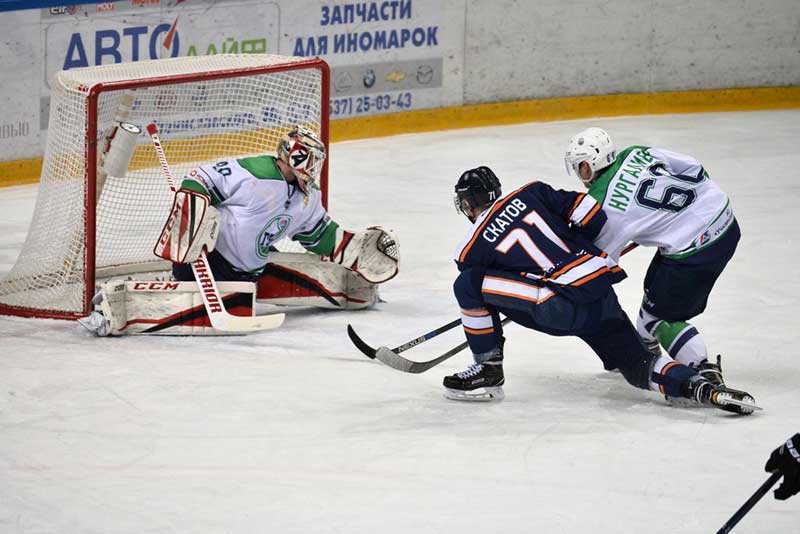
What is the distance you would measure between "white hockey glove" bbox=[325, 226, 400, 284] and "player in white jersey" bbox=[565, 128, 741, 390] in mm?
1213

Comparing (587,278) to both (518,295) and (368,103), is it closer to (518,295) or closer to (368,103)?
(518,295)

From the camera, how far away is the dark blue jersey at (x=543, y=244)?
424 cm

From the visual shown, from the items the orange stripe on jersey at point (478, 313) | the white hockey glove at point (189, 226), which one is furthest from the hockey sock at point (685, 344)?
the white hockey glove at point (189, 226)

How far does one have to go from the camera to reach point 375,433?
4164 millimetres

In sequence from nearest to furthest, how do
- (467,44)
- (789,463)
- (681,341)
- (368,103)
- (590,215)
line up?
1. (789,463)
2. (590,215)
3. (681,341)
4. (368,103)
5. (467,44)

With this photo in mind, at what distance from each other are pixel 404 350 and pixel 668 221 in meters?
1.07

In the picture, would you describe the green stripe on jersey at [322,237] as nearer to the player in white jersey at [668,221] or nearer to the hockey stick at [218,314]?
the hockey stick at [218,314]

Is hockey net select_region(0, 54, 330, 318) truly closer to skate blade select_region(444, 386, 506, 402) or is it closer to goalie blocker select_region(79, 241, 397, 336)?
goalie blocker select_region(79, 241, 397, 336)

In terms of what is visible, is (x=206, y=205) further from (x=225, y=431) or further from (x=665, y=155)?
(x=665, y=155)

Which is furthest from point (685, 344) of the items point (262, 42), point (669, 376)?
point (262, 42)

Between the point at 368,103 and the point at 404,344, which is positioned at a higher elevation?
the point at 404,344

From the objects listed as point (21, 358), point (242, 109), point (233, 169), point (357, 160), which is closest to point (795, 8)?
point (357, 160)

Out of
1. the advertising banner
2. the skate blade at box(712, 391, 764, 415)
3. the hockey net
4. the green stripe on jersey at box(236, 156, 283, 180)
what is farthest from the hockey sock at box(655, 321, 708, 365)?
the advertising banner

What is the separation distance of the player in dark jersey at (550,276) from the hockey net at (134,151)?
1.64m
